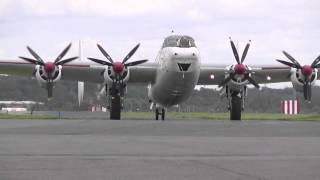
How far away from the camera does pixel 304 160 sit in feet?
35.7

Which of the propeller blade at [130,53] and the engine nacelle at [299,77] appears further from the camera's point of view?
the propeller blade at [130,53]

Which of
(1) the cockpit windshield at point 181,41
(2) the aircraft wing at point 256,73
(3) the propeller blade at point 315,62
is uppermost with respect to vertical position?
(1) the cockpit windshield at point 181,41

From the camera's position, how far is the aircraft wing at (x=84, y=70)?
116 feet

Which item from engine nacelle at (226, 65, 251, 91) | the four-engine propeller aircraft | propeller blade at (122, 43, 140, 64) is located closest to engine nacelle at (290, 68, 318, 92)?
the four-engine propeller aircraft

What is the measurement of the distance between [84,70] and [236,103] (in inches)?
403

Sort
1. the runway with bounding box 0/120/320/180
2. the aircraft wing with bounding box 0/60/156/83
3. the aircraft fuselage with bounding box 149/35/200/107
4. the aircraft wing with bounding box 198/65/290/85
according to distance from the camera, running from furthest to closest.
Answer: the aircraft wing with bounding box 198/65/290/85, the aircraft wing with bounding box 0/60/156/83, the aircraft fuselage with bounding box 149/35/200/107, the runway with bounding box 0/120/320/180

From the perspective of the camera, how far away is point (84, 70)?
35969 millimetres

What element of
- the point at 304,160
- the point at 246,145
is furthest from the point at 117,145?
the point at 304,160

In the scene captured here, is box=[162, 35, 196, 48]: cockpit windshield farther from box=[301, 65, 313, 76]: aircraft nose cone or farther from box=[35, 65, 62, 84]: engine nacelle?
box=[301, 65, 313, 76]: aircraft nose cone

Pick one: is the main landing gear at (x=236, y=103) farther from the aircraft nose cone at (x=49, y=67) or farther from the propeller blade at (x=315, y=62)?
the aircraft nose cone at (x=49, y=67)

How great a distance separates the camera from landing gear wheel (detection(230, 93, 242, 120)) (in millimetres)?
36312

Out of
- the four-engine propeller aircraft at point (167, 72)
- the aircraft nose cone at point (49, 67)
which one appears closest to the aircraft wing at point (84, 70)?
the four-engine propeller aircraft at point (167, 72)

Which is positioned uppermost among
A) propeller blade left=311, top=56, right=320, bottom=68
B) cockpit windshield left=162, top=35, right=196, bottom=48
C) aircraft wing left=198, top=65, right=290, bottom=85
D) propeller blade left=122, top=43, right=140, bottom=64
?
cockpit windshield left=162, top=35, right=196, bottom=48

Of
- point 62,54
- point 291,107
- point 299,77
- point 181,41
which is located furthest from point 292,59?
point 291,107
